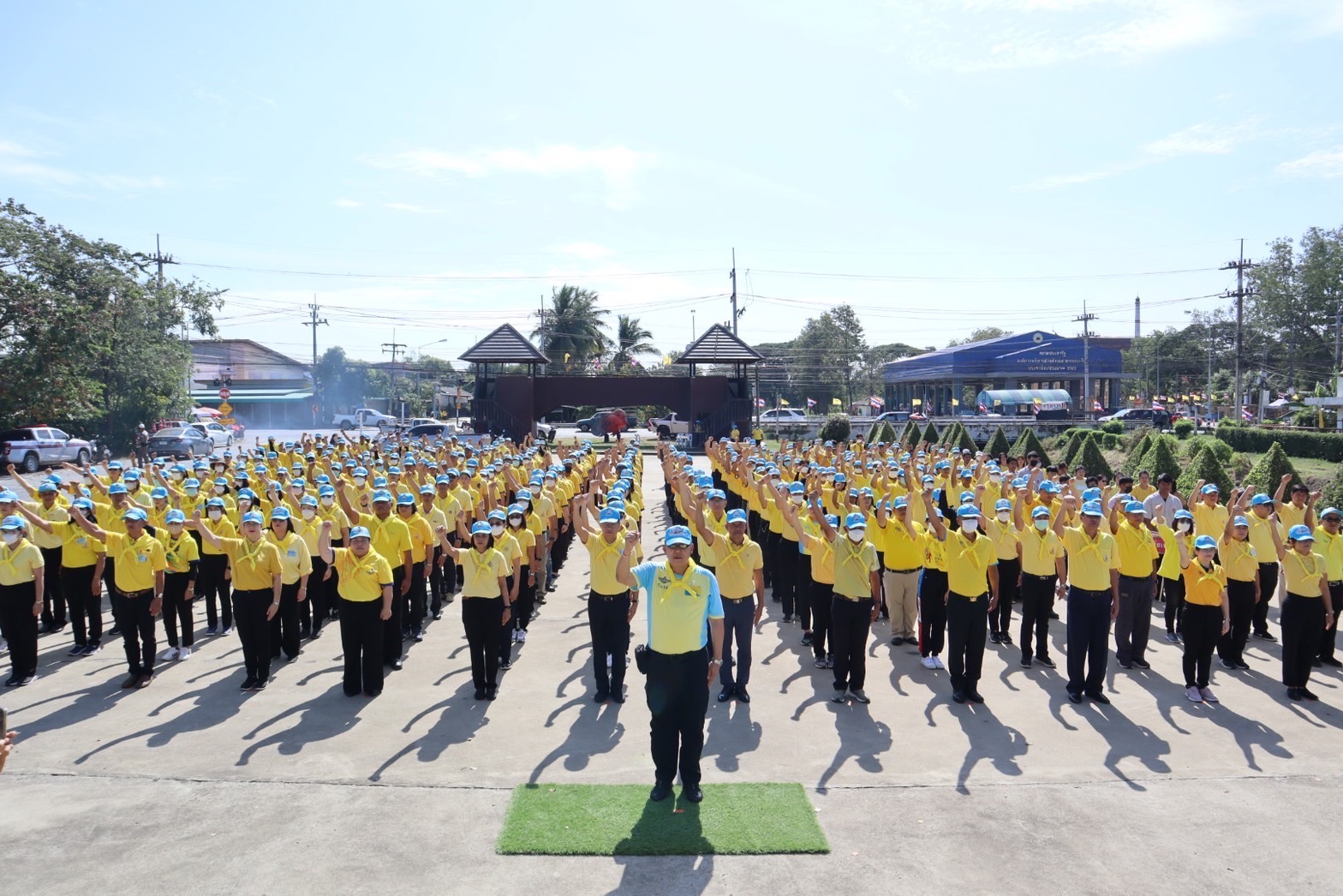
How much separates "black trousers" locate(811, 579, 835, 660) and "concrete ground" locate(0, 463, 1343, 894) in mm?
262

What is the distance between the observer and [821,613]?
9.12m

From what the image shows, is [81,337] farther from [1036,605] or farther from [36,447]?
[1036,605]

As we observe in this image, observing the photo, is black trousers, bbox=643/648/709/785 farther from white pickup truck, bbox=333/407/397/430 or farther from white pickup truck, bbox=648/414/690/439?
white pickup truck, bbox=333/407/397/430

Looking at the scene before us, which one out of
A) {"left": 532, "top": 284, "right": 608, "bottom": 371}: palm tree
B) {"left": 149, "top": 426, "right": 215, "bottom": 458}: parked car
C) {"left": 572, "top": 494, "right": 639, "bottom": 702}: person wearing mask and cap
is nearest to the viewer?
{"left": 572, "top": 494, "right": 639, "bottom": 702}: person wearing mask and cap

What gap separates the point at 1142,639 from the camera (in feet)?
30.1

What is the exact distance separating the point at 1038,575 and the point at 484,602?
5.26 metres

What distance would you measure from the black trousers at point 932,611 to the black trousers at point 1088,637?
1.32 m

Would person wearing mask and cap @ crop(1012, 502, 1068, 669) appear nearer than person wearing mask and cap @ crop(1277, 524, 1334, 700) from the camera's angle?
No

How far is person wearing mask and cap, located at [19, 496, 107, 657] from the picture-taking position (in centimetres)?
956

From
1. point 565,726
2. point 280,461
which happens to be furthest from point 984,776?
point 280,461

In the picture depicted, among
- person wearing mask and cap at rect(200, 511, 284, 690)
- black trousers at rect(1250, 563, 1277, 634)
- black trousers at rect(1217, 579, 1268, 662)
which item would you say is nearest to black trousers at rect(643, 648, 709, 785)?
person wearing mask and cap at rect(200, 511, 284, 690)

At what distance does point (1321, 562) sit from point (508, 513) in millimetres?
7354

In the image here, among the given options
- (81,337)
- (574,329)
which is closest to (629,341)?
(574,329)

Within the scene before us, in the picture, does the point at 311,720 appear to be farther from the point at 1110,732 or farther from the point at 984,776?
the point at 1110,732
